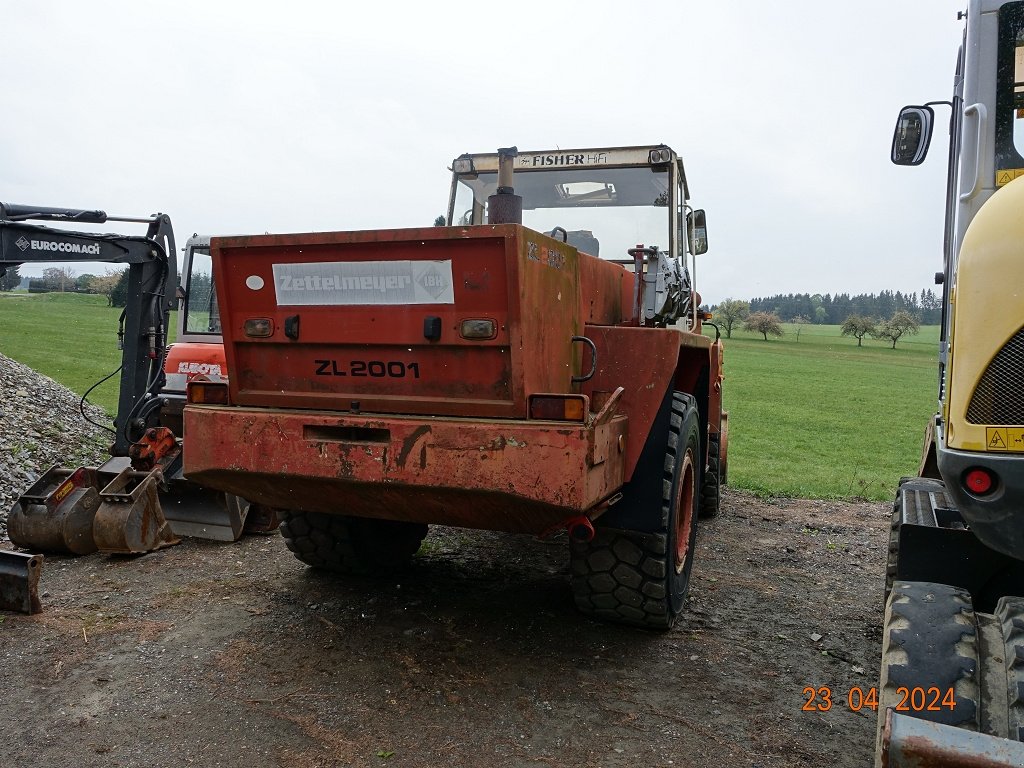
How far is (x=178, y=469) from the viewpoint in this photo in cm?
646

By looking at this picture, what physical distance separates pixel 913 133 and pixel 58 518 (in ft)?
18.7

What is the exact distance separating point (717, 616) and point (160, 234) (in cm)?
533

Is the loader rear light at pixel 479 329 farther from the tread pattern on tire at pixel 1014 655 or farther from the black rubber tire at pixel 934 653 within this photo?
the tread pattern on tire at pixel 1014 655

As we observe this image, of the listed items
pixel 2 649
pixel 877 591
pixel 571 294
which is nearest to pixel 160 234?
pixel 2 649

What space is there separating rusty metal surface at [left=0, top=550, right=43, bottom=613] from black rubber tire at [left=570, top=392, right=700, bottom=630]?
2959mm

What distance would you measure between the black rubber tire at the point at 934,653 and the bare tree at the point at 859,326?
237 feet

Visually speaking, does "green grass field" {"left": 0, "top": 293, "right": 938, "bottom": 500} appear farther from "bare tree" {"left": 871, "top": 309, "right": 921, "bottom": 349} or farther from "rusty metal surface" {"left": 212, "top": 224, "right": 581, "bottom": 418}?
"bare tree" {"left": 871, "top": 309, "right": 921, "bottom": 349}

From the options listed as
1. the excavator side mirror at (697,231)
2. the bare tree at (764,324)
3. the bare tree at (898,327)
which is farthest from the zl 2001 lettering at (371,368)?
the bare tree at (898,327)

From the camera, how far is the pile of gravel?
749cm

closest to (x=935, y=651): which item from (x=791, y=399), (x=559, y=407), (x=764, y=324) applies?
(x=559, y=407)

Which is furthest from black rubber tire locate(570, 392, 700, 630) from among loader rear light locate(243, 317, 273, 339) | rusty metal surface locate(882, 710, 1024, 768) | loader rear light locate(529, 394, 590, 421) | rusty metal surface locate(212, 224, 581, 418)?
rusty metal surface locate(882, 710, 1024, 768)

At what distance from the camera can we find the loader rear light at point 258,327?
3.87 metres

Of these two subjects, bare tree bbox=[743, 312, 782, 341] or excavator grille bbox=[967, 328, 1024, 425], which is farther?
bare tree bbox=[743, 312, 782, 341]

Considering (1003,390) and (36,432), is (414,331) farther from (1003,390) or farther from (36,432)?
(36,432)
